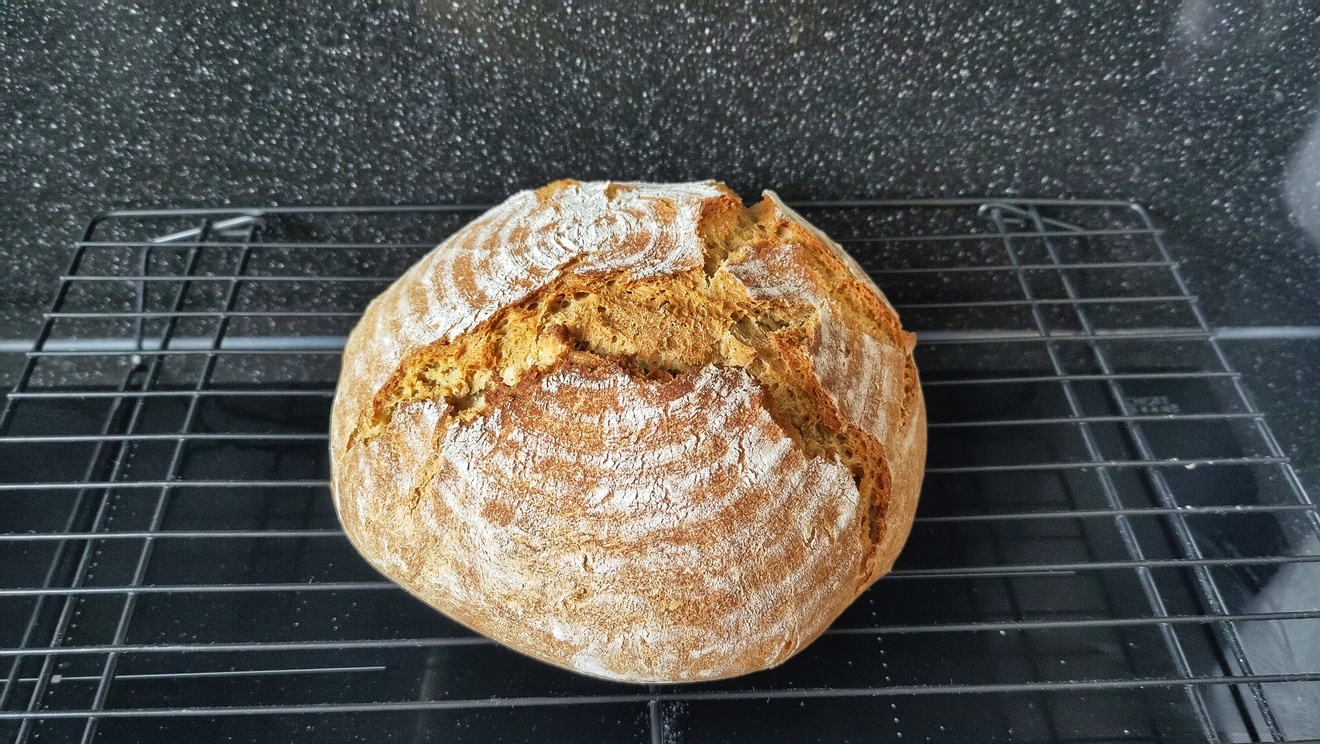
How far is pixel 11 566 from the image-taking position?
1134 millimetres

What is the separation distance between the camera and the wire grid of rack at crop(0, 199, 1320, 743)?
98 centimetres

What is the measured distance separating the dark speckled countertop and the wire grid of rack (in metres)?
0.07

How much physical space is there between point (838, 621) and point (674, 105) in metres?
0.76

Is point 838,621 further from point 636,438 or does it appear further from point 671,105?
point 671,105

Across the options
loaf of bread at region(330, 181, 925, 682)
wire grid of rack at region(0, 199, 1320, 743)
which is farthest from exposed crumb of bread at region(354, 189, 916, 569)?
wire grid of rack at region(0, 199, 1320, 743)

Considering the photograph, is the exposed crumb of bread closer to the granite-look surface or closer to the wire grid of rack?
the wire grid of rack

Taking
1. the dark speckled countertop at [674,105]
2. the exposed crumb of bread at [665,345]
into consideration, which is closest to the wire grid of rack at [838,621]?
the dark speckled countertop at [674,105]

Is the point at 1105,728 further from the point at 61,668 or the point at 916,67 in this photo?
the point at 61,668

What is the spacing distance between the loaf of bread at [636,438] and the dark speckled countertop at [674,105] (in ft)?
0.94

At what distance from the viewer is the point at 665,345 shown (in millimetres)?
835

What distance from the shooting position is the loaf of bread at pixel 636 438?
2.56 ft

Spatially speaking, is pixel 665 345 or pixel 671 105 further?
pixel 671 105

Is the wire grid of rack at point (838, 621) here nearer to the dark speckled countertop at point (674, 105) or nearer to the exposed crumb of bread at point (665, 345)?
the dark speckled countertop at point (674, 105)

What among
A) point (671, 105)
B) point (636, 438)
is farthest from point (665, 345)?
point (671, 105)
